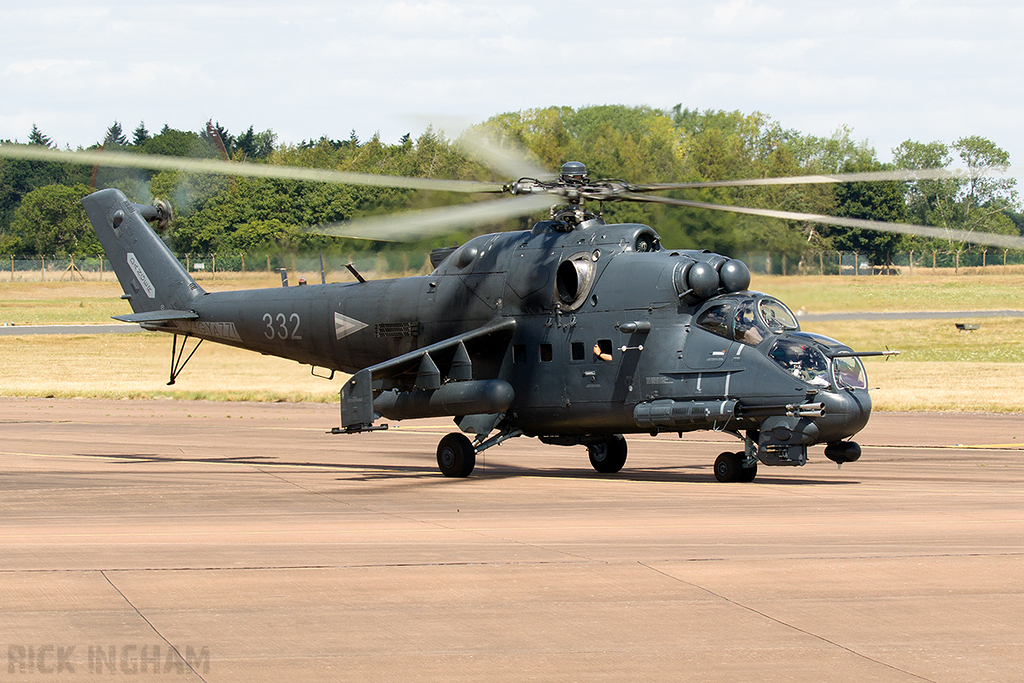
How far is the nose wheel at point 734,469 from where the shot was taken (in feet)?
60.3

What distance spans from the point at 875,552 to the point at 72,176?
119 m

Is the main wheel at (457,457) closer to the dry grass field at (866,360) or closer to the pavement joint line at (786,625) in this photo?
the dry grass field at (866,360)

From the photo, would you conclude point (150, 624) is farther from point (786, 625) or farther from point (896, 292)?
point (896, 292)

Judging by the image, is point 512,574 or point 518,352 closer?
point 512,574

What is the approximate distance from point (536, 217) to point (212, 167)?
74.3 ft

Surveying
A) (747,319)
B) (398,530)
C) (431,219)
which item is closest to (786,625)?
(398,530)

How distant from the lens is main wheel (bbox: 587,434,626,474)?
20.9 metres

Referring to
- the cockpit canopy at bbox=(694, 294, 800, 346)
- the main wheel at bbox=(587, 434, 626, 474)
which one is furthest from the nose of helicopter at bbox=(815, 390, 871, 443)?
the main wheel at bbox=(587, 434, 626, 474)

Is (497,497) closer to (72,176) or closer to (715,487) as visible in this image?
(715,487)

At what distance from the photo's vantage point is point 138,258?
26141mm

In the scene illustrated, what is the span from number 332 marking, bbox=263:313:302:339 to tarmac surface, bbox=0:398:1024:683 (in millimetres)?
3266

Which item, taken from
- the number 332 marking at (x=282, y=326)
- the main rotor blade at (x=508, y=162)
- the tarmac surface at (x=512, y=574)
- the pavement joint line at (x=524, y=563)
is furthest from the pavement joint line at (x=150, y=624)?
the number 332 marking at (x=282, y=326)

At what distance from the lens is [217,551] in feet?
39.4

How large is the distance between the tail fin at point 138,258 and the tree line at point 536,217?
1.00 m
